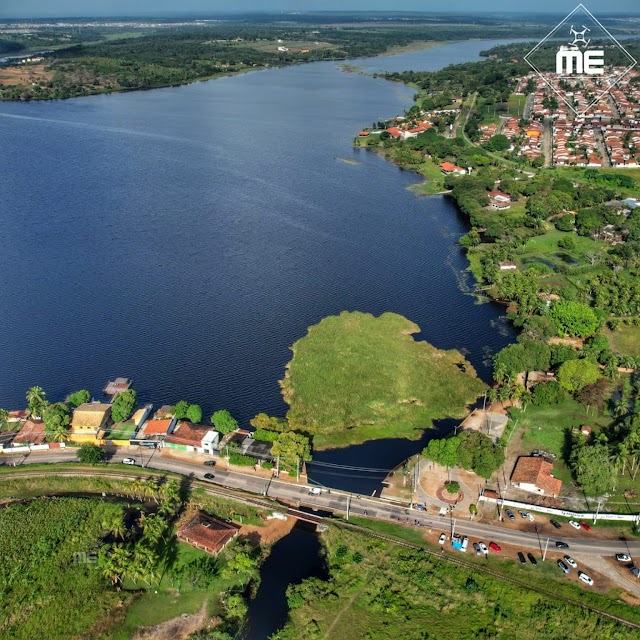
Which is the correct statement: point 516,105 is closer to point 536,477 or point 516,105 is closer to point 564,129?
point 564,129

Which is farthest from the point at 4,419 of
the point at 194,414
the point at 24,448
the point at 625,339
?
the point at 625,339

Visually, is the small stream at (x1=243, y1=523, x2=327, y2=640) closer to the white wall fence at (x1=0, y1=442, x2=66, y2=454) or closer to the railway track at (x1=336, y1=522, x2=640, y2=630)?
the railway track at (x1=336, y1=522, x2=640, y2=630)

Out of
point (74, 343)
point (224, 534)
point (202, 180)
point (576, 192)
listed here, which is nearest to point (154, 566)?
point (224, 534)

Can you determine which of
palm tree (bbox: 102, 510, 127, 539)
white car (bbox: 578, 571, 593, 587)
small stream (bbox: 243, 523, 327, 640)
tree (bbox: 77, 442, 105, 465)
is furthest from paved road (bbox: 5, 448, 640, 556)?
palm tree (bbox: 102, 510, 127, 539)

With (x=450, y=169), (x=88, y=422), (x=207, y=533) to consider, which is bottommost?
(x=207, y=533)

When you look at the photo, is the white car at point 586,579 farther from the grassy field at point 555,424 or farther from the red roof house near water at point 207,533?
the red roof house near water at point 207,533

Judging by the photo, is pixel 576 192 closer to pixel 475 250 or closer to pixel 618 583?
pixel 475 250
